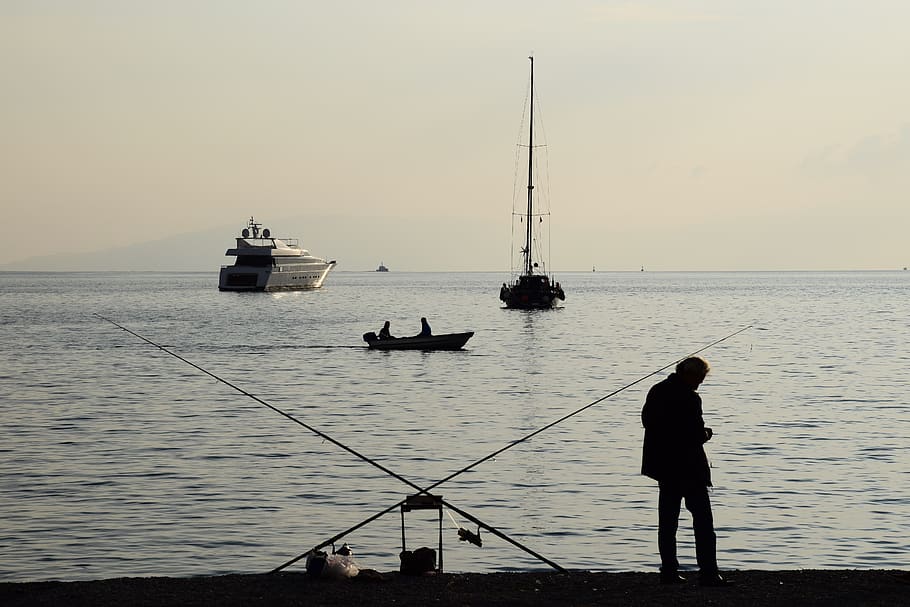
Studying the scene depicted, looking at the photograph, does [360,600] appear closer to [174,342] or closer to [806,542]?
[806,542]

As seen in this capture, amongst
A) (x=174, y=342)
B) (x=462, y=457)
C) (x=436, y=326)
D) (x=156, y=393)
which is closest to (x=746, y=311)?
(x=436, y=326)

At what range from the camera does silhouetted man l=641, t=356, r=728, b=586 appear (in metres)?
9.96

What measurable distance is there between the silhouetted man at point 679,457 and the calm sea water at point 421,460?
12.0 feet

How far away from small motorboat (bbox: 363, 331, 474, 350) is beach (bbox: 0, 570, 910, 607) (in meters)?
41.4

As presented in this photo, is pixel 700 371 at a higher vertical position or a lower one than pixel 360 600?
higher

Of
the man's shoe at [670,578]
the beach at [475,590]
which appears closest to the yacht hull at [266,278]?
the beach at [475,590]

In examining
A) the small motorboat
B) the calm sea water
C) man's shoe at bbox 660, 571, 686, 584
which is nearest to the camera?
man's shoe at bbox 660, 571, 686, 584

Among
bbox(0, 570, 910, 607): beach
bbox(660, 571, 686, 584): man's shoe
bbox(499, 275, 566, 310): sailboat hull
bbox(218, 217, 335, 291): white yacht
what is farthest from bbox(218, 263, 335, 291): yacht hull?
bbox(660, 571, 686, 584): man's shoe

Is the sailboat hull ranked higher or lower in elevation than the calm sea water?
higher

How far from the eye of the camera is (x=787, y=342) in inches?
2596

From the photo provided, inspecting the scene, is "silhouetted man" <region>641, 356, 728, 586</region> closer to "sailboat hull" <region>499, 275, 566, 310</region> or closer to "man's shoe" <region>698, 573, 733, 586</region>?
"man's shoe" <region>698, 573, 733, 586</region>

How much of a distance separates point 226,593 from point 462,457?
13.3 m

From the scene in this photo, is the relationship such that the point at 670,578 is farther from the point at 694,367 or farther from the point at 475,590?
the point at 694,367

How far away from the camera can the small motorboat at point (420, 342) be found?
172 ft
